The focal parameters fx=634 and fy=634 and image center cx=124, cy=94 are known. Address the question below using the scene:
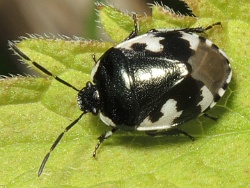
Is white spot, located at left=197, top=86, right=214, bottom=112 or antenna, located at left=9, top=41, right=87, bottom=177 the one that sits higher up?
white spot, located at left=197, top=86, right=214, bottom=112

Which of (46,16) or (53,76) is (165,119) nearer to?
(53,76)

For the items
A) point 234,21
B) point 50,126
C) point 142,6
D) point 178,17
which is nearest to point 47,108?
point 50,126

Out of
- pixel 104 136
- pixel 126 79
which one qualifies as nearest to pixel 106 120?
pixel 104 136

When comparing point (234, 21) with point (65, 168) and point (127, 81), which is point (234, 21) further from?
point (65, 168)

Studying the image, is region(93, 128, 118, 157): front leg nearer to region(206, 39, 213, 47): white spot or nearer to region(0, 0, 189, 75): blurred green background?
region(206, 39, 213, 47): white spot

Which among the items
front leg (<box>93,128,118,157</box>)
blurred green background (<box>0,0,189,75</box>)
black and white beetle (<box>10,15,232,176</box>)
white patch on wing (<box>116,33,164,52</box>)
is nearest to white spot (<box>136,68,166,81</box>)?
black and white beetle (<box>10,15,232,176</box>)

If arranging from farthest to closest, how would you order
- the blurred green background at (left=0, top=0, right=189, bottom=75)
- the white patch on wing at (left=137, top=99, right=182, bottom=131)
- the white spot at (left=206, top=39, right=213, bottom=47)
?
the blurred green background at (left=0, top=0, right=189, bottom=75), the white spot at (left=206, top=39, right=213, bottom=47), the white patch on wing at (left=137, top=99, right=182, bottom=131)

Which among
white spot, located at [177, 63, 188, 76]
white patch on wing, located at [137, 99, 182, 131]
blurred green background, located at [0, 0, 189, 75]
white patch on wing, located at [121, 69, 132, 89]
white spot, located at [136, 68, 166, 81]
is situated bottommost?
blurred green background, located at [0, 0, 189, 75]

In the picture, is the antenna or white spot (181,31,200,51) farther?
the antenna
